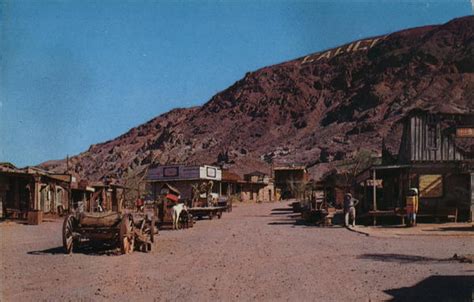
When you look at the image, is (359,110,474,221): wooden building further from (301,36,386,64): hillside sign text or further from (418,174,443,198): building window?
(301,36,386,64): hillside sign text

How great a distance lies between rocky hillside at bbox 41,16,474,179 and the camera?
119056 millimetres

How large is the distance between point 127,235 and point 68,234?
152 centimetres

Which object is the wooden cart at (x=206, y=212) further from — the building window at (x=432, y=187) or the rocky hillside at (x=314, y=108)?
the rocky hillside at (x=314, y=108)

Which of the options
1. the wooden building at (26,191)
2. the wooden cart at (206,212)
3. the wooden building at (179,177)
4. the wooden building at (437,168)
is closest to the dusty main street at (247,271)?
the wooden building at (437,168)

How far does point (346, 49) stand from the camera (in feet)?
603

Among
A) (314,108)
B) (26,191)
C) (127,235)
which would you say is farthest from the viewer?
(314,108)

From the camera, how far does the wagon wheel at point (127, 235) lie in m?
14.6

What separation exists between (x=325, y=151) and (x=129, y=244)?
9992 centimetres

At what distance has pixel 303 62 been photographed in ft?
608

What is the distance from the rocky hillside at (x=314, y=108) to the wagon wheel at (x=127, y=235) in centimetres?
8983

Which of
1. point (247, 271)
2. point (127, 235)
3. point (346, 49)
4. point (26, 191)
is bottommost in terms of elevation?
Answer: point (247, 271)

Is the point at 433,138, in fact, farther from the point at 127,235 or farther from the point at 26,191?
the point at 26,191

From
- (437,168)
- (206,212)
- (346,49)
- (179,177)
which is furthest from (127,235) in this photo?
(346,49)

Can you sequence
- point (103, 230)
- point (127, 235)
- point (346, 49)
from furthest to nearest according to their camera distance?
1. point (346, 49)
2. point (103, 230)
3. point (127, 235)
